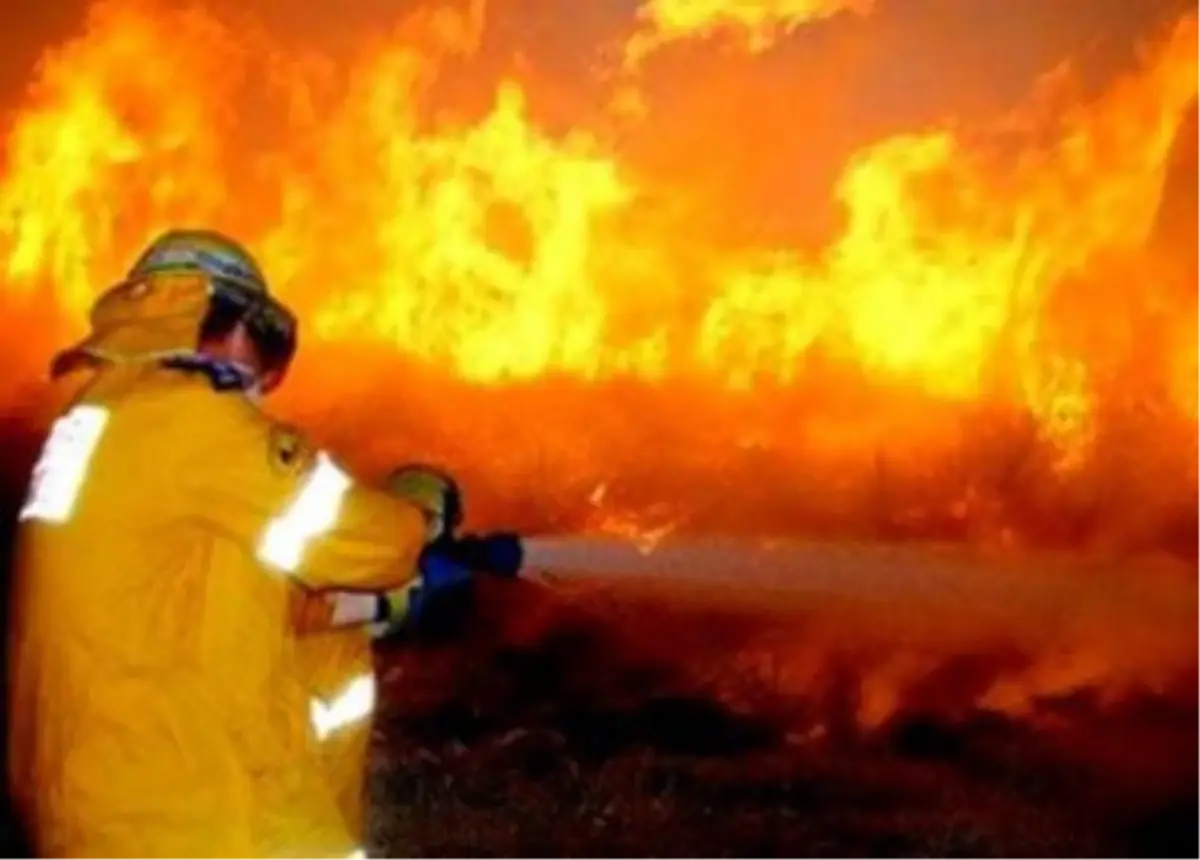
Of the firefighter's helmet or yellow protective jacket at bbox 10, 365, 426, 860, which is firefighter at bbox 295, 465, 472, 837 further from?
the firefighter's helmet

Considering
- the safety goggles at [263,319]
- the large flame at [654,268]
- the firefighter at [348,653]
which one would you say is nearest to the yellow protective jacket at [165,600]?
the safety goggles at [263,319]

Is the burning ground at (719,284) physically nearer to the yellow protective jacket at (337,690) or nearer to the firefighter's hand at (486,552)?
the firefighter's hand at (486,552)

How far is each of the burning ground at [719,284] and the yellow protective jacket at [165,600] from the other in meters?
6.24

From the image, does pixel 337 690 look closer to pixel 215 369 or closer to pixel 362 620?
pixel 362 620

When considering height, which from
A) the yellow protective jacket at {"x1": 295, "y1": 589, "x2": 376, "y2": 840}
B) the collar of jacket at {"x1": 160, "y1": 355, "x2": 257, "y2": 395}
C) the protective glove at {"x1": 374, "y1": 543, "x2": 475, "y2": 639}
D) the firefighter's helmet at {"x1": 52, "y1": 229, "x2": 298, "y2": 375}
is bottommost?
the yellow protective jacket at {"x1": 295, "y1": 589, "x2": 376, "y2": 840}

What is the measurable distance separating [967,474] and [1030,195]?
1660mm

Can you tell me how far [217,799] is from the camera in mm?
3082

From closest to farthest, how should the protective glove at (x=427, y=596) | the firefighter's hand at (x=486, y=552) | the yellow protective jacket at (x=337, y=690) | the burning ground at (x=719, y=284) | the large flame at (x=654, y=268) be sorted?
1. the yellow protective jacket at (x=337, y=690)
2. the protective glove at (x=427, y=596)
3. the firefighter's hand at (x=486, y=552)
4. the burning ground at (x=719, y=284)
5. the large flame at (x=654, y=268)

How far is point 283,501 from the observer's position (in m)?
3.04

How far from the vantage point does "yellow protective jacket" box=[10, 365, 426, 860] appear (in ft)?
9.96

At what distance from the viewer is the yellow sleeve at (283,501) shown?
304cm

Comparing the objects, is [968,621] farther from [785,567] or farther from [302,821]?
[302,821]

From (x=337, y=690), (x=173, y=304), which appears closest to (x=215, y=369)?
(x=173, y=304)

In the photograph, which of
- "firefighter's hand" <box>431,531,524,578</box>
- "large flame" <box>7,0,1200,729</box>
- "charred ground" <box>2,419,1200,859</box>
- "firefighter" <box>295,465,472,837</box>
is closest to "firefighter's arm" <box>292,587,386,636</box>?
"firefighter" <box>295,465,472,837</box>
